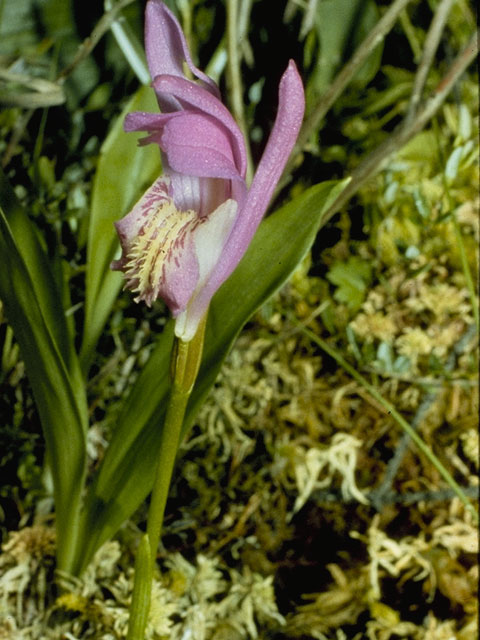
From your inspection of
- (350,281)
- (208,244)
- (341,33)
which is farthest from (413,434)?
(341,33)

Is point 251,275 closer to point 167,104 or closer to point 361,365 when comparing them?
point 167,104

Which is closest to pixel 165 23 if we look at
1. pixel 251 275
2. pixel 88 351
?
pixel 251 275

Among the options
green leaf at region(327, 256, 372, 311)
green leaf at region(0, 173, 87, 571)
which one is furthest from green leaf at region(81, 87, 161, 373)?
green leaf at region(327, 256, 372, 311)

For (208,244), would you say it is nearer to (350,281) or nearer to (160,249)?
(160,249)

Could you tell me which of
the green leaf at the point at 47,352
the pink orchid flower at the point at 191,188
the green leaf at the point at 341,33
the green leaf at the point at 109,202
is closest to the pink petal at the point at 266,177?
the pink orchid flower at the point at 191,188

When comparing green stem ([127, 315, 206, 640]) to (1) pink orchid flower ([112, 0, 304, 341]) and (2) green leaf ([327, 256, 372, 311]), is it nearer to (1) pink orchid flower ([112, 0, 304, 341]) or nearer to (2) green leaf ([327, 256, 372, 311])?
(1) pink orchid flower ([112, 0, 304, 341])
